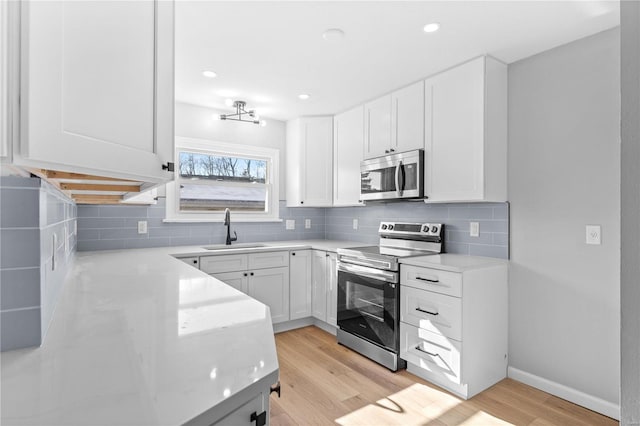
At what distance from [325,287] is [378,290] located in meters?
0.80

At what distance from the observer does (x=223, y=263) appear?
10.3 ft

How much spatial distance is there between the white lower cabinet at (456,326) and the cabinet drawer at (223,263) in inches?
59.0

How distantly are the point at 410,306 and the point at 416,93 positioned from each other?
175 centimetres

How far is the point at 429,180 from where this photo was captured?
2816mm

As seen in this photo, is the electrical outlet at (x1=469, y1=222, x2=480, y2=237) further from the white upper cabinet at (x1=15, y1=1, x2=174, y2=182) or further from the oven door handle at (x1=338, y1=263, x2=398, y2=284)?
the white upper cabinet at (x1=15, y1=1, x2=174, y2=182)

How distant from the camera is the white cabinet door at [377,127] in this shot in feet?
10.4

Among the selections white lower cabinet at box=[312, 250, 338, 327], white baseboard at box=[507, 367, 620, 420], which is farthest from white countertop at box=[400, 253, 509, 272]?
white lower cabinet at box=[312, 250, 338, 327]

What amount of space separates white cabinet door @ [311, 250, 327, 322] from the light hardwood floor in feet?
2.50

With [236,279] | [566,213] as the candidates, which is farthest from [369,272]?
[566,213]

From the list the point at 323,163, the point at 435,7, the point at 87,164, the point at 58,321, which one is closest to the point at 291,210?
the point at 323,163

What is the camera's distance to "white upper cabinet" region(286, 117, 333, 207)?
3904 mm

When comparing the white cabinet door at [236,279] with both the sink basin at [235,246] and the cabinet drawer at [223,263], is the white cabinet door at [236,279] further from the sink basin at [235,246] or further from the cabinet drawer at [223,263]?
the sink basin at [235,246]

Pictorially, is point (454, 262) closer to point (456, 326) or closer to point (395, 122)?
point (456, 326)

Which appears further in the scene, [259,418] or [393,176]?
[393,176]
